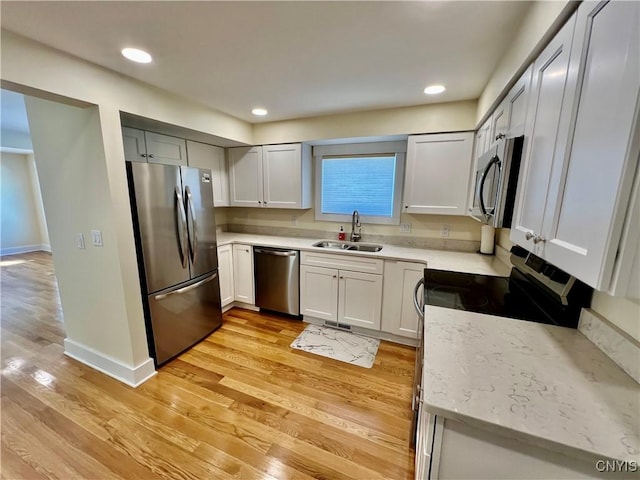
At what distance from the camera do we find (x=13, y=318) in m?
3.05

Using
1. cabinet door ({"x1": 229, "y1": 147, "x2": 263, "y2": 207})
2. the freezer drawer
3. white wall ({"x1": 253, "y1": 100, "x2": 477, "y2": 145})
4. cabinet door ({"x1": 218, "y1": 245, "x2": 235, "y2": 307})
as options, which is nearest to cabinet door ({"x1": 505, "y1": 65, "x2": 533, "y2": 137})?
white wall ({"x1": 253, "y1": 100, "x2": 477, "y2": 145})

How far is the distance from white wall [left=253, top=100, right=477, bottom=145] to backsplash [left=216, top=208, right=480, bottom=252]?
3.03ft

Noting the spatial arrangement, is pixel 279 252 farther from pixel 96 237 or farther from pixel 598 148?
pixel 598 148

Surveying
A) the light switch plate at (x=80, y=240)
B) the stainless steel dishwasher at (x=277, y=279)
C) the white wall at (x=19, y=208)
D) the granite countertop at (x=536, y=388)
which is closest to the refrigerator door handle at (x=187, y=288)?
the stainless steel dishwasher at (x=277, y=279)

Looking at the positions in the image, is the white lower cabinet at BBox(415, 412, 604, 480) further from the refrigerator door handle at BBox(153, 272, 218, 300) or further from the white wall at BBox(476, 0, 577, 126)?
the refrigerator door handle at BBox(153, 272, 218, 300)

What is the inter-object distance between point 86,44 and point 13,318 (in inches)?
137

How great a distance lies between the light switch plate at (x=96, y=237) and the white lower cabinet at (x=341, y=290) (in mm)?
1740

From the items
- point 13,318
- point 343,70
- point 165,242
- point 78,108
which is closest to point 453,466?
point 343,70

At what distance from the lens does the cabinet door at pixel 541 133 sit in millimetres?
906

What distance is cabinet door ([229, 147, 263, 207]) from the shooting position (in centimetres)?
327

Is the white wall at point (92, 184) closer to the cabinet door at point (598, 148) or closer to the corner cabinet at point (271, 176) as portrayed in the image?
the corner cabinet at point (271, 176)

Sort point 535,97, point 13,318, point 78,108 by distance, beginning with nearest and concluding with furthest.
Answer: point 535,97, point 78,108, point 13,318

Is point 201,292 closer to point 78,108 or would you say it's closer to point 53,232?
point 53,232

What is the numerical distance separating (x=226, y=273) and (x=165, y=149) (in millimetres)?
1476
